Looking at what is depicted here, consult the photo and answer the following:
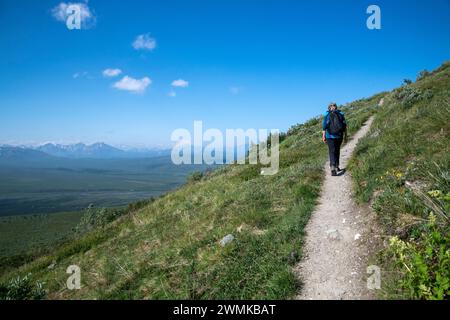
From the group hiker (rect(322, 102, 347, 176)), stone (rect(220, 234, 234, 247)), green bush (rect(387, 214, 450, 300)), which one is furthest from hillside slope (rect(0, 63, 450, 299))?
hiker (rect(322, 102, 347, 176))

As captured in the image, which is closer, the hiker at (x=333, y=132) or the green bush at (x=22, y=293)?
the green bush at (x=22, y=293)

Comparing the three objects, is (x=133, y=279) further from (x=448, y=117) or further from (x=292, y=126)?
(x=292, y=126)

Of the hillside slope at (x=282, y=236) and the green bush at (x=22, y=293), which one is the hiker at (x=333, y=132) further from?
the green bush at (x=22, y=293)

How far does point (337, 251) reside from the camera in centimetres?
634

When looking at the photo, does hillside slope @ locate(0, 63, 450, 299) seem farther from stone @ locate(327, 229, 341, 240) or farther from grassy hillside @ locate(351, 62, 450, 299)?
stone @ locate(327, 229, 341, 240)

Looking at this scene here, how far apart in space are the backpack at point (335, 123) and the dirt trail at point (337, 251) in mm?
3201

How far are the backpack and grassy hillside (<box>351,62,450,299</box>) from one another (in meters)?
1.35

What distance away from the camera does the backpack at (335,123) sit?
11.4 m

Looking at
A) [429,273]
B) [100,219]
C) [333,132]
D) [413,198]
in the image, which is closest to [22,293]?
[429,273]

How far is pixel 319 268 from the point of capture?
5867 mm

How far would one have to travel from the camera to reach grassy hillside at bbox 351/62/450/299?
14.2 ft

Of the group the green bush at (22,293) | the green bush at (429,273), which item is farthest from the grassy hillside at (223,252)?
the green bush at (429,273)

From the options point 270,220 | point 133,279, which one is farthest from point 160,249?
point 270,220
